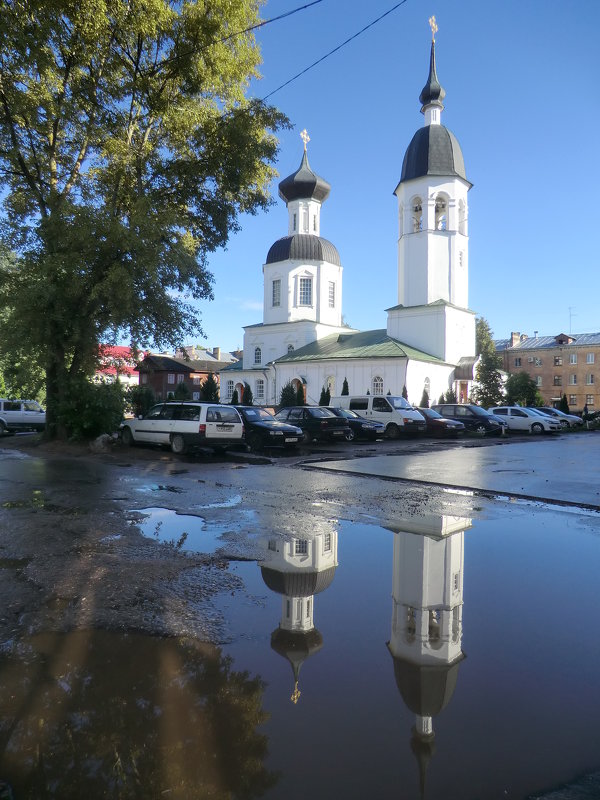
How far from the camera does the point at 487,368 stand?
55625mm

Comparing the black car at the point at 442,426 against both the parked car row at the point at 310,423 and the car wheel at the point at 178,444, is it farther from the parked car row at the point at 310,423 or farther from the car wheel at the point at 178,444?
the car wheel at the point at 178,444

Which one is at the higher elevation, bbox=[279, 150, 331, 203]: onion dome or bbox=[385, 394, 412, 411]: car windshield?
bbox=[279, 150, 331, 203]: onion dome

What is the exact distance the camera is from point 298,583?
5.09 metres

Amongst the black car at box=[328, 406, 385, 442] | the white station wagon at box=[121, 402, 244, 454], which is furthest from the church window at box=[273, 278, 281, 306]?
the white station wagon at box=[121, 402, 244, 454]

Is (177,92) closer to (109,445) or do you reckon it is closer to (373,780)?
(109,445)

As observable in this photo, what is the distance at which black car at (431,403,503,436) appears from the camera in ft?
95.8

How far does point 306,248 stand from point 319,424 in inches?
1415

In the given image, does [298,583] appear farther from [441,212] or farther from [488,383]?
[488,383]

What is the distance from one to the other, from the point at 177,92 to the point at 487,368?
142 feet

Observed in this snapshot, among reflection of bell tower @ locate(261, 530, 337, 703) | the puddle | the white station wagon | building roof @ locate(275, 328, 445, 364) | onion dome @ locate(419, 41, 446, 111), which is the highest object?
onion dome @ locate(419, 41, 446, 111)

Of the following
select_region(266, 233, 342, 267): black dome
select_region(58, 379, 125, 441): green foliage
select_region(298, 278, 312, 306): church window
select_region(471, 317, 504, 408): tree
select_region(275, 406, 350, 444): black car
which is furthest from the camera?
select_region(298, 278, 312, 306): church window

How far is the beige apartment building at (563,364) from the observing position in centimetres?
7900

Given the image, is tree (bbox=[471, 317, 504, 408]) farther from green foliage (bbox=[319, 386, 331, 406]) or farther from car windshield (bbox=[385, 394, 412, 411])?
car windshield (bbox=[385, 394, 412, 411])

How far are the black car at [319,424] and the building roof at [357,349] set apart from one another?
22.5 meters
